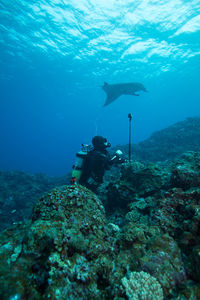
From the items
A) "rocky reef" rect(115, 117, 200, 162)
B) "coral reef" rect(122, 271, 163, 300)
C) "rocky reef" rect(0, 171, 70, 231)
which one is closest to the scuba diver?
"coral reef" rect(122, 271, 163, 300)

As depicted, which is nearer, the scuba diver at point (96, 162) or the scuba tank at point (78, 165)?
the scuba diver at point (96, 162)

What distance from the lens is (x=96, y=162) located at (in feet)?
18.8

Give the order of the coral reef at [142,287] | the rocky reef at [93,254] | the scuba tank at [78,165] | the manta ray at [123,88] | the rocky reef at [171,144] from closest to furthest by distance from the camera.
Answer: the rocky reef at [93,254] → the coral reef at [142,287] → the scuba tank at [78,165] → the rocky reef at [171,144] → the manta ray at [123,88]

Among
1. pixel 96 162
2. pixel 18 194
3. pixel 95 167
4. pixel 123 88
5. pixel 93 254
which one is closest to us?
pixel 93 254

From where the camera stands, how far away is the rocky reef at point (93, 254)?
1.46m

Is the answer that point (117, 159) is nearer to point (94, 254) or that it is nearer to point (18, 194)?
point (94, 254)

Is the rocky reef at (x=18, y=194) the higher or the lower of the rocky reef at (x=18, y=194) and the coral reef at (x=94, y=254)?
the lower

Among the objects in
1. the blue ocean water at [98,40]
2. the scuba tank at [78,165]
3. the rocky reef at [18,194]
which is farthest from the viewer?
the blue ocean water at [98,40]

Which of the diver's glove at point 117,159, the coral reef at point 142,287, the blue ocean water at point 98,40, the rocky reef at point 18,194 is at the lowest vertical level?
the rocky reef at point 18,194

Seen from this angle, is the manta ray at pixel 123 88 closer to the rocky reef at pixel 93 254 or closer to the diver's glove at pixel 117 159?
the diver's glove at pixel 117 159

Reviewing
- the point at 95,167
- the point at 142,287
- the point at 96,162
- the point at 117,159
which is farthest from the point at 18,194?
the point at 142,287

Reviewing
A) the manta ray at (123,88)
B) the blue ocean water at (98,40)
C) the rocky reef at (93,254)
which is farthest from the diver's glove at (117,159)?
the manta ray at (123,88)

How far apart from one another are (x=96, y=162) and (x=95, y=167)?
250 mm

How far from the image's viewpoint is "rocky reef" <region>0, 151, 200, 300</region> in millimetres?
1464
